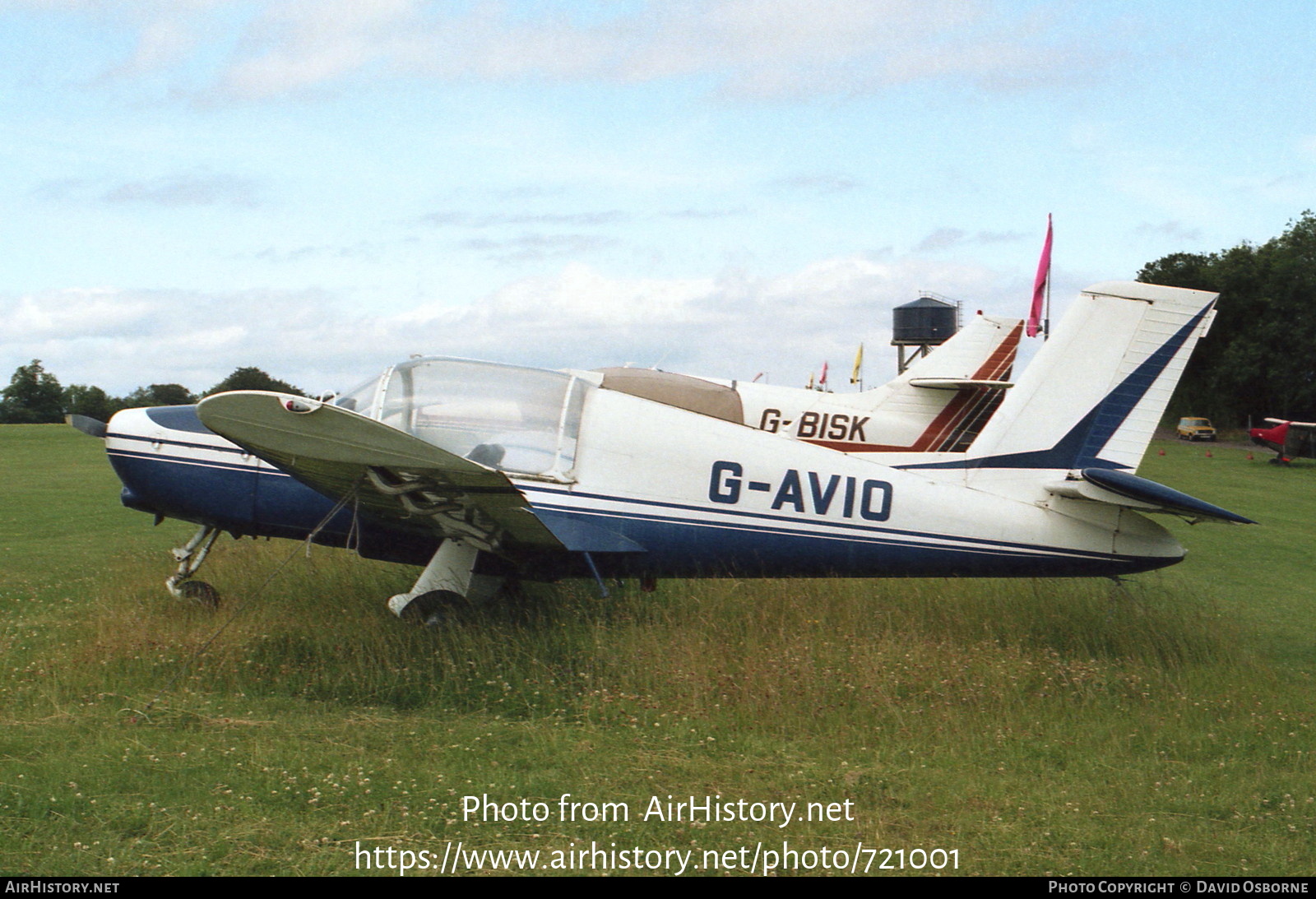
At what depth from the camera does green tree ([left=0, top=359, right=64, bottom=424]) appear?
48.2 metres

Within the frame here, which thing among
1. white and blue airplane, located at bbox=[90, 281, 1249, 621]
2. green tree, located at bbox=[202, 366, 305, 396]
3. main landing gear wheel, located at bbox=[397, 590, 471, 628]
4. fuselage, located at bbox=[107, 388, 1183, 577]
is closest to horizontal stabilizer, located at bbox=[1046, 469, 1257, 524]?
white and blue airplane, located at bbox=[90, 281, 1249, 621]

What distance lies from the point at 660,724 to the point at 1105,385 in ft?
13.8

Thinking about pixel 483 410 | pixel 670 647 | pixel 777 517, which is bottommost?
pixel 670 647

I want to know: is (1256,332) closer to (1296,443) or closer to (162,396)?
(1296,443)

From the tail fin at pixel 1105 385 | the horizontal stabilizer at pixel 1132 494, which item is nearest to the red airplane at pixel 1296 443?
the tail fin at pixel 1105 385

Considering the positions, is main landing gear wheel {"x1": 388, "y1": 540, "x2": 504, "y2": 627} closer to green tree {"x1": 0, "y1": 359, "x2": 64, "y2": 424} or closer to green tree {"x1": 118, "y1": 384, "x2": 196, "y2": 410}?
green tree {"x1": 118, "y1": 384, "x2": 196, "y2": 410}

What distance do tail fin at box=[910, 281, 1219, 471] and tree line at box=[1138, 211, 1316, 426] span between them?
1882 inches

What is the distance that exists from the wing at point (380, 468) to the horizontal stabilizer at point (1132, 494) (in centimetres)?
369

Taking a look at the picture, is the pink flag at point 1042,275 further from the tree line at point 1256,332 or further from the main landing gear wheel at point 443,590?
the tree line at point 1256,332

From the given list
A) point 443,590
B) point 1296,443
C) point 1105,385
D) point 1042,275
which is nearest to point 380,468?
point 443,590

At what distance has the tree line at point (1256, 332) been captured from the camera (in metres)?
47.3

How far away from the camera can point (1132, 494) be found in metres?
6.67

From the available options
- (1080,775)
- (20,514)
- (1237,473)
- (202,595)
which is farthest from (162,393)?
(1237,473)

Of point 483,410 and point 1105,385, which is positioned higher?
point 1105,385
